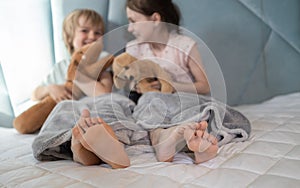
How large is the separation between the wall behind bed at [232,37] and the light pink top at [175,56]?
0.51 ft

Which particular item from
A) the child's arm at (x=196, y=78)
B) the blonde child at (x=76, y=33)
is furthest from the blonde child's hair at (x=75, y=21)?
the child's arm at (x=196, y=78)

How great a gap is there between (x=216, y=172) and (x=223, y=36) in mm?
858

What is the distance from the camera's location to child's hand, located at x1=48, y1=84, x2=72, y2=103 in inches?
48.3

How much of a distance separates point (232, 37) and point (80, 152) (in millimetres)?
922

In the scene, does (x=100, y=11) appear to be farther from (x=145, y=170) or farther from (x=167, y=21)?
(x=145, y=170)

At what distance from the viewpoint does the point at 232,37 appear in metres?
1.40

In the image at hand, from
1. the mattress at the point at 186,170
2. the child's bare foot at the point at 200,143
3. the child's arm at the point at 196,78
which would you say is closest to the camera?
the mattress at the point at 186,170

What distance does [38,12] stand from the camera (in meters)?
1.37

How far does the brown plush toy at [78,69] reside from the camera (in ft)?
3.83

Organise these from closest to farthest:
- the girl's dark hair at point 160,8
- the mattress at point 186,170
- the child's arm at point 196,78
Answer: the mattress at point 186,170
the child's arm at point 196,78
the girl's dark hair at point 160,8

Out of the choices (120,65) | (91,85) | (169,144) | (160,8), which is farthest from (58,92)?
(169,144)

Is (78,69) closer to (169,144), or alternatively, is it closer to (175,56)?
(175,56)

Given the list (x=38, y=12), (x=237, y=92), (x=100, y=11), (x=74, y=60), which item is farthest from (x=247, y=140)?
(x=38, y=12)

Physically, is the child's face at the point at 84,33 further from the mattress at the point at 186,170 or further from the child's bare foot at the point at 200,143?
the child's bare foot at the point at 200,143
